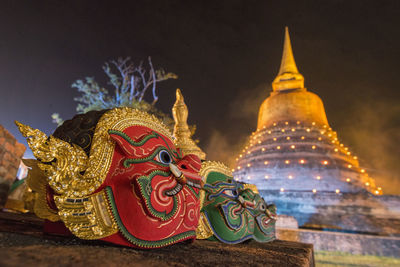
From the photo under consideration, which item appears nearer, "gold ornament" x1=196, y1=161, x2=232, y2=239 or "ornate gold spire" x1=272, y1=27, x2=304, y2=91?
"gold ornament" x1=196, y1=161, x2=232, y2=239

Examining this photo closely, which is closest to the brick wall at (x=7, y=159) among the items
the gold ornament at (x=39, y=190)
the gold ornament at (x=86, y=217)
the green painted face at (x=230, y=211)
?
the gold ornament at (x=39, y=190)

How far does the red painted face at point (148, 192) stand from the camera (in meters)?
1.00

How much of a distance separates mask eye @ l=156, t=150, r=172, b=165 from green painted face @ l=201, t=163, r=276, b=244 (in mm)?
589

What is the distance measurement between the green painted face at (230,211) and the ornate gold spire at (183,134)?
646 millimetres

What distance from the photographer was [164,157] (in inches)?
48.9

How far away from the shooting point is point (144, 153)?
1.14 metres

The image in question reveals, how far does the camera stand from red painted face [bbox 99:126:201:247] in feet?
3.29

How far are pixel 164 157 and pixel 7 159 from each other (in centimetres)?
288

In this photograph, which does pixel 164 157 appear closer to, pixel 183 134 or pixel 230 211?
pixel 230 211

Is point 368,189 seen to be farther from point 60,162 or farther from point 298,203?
point 60,162

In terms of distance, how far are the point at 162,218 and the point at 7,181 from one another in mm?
3126

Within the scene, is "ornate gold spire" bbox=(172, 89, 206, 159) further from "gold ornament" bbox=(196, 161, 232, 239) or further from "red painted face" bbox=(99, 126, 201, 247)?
"red painted face" bbox=(99, 126, 201, 247)

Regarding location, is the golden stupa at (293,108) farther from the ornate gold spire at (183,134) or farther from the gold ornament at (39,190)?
the gold ornament at (39,190)

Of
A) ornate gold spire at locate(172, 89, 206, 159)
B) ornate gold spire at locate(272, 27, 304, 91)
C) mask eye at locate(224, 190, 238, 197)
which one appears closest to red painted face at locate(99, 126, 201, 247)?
mask eye at locate(224, 190, 238, 197)
